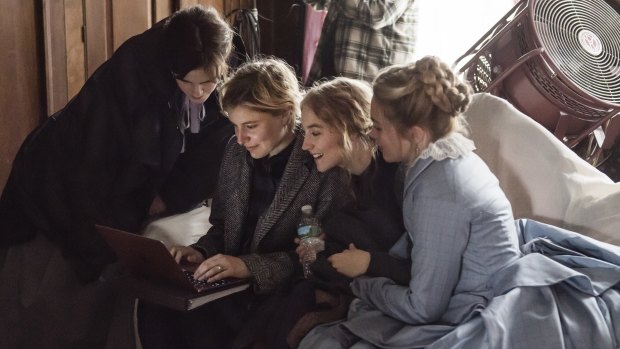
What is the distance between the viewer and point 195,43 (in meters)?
2.00

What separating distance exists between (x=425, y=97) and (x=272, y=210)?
0.49 m

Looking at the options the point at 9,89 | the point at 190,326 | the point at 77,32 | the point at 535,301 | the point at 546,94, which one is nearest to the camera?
the point at 535,301

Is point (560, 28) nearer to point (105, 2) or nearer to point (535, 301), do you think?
point (535, 301)

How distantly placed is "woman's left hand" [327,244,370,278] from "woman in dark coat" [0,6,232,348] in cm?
73

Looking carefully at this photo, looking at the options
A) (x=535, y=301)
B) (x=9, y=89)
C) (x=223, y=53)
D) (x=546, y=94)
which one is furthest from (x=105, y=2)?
(x=535, y=301)

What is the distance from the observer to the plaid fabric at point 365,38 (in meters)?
2.64

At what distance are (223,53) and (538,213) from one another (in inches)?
36.9

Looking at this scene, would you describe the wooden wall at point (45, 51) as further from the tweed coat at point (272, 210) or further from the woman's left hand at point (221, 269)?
the woman's left hand at point (221, 269)

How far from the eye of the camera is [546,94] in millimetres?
1979

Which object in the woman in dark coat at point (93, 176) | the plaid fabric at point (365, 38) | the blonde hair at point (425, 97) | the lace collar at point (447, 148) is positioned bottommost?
the woman in dark coat at point (93, 176)

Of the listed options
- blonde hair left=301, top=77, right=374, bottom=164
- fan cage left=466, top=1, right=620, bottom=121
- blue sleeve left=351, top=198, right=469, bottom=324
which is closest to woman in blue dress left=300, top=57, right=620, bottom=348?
blue sleeve left=351, top=198, right=469, bottom=324

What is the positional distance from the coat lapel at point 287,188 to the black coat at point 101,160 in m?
0.46

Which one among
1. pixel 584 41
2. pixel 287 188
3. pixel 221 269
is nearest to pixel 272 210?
pixel 287 188

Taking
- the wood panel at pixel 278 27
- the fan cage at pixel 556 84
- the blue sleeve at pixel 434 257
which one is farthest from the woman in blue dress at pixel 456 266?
the wood panel at pixel 278 27
